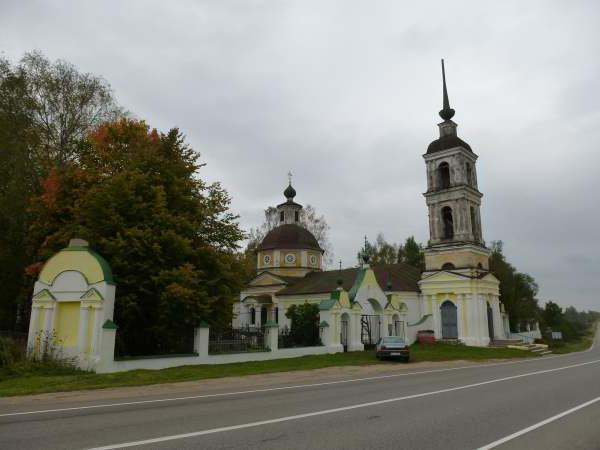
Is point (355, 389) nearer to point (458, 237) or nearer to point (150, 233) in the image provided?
point (150, 233)

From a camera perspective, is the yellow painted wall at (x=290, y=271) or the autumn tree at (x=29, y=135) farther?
the yellow painted wall at (x=290, y=271)

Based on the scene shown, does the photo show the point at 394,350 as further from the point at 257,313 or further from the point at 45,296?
the point at 257,313

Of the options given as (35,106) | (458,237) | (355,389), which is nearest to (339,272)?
(458,237)

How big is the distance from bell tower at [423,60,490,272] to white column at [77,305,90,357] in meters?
29.1

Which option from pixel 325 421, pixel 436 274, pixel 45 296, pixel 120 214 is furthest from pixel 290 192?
pixel 325 421

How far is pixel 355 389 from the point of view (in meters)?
12.3

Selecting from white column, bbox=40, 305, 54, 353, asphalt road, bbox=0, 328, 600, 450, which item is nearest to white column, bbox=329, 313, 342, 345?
asphalt road, bbox=0, 328, 600, 450

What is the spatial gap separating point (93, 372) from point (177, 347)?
3.95 meters

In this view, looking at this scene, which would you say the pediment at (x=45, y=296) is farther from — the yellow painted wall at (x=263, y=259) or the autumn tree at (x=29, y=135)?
the yellow painted wall at (x=263, y=259)

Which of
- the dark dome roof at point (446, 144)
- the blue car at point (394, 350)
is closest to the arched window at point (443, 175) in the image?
the dark dome roof at point (446, 144)

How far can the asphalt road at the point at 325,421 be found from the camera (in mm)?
6375

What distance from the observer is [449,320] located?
1463 inches

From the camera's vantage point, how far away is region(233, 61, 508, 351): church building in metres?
36.2

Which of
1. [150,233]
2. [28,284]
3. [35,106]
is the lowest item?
[28,284]
